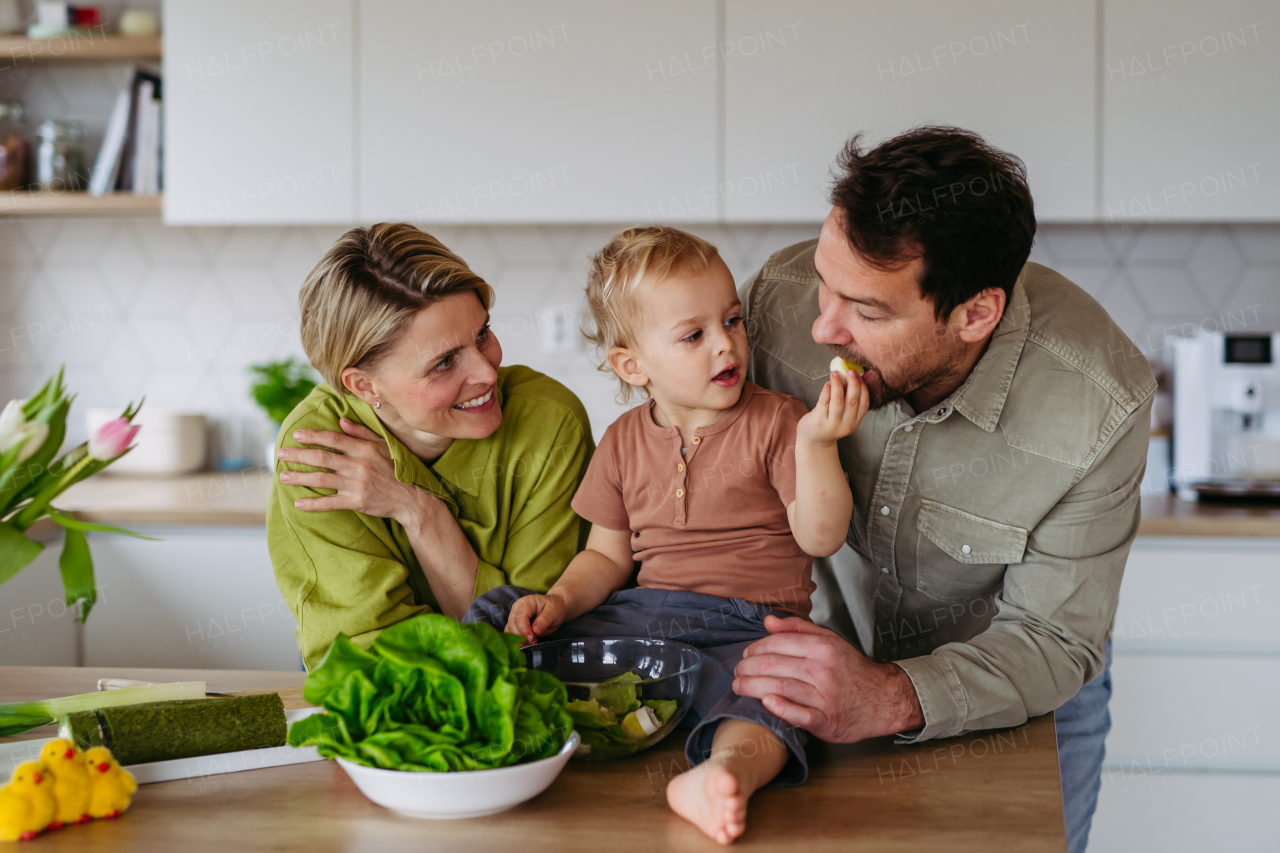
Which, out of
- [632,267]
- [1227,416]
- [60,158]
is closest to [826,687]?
[632,267]

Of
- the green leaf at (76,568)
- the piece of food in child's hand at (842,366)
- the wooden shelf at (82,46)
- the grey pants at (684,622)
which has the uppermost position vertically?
the wooden shelf at (82,46)

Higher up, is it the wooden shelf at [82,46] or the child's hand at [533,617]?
the wooden shelf at [82,46]

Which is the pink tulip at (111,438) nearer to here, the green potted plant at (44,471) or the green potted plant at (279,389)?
the green potted plant at (44,471)

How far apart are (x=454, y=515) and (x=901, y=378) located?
64cm

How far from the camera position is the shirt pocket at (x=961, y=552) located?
133cm

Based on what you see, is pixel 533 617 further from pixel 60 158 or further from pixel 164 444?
pixel 60 158

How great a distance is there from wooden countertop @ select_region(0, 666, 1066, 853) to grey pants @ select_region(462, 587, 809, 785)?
10 centimetres

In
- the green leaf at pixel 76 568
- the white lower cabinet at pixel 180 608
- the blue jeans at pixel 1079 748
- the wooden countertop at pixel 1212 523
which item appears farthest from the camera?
the white lower cabinet at pixel 180 608

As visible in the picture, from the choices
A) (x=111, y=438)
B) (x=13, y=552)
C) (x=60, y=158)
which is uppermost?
(x=60, y=158)

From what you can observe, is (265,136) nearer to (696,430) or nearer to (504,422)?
(504,422)

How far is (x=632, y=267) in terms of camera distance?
4.41 ft

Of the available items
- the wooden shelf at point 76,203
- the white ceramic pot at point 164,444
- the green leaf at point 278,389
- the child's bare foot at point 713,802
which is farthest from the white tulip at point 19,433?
the white ceramic pot at point 164,444

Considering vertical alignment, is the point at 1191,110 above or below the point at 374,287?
above

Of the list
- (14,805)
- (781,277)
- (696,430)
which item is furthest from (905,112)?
(14,805)
